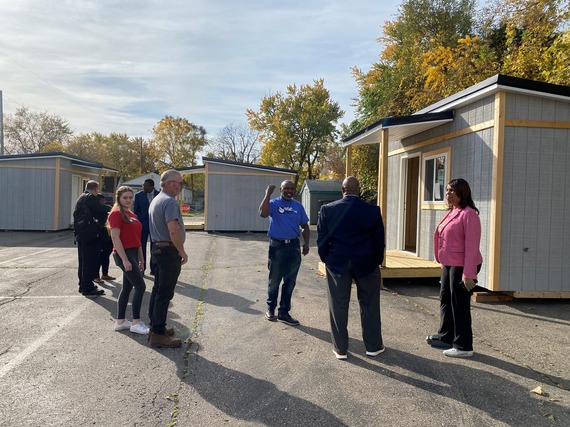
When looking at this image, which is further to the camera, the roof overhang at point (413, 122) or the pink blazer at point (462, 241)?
the roof overhang at point (413, 122)

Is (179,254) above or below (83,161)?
below

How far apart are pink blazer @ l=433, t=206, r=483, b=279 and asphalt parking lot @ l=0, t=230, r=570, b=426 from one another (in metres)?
0.95

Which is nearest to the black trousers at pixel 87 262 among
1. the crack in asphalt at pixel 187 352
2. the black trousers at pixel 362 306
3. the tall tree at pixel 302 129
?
the crack in asphalt at pixel 187 352

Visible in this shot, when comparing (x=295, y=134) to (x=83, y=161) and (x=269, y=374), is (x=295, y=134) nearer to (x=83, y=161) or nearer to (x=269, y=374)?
(x=83, y=161)

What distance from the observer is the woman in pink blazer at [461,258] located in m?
4.03

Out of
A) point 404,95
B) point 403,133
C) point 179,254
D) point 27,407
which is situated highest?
point 404,95

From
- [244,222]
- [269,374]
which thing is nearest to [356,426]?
[269,374]

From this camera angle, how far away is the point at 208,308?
5.84 meters

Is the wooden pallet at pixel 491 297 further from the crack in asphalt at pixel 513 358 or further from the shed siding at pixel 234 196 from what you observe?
the shed siding at pixel 234 196

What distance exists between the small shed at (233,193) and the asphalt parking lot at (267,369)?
10974mm

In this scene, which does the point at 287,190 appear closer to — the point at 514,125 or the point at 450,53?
the point at 514,125

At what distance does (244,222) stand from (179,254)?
13.4 metres

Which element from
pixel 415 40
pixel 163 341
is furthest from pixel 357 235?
pixel 415 40

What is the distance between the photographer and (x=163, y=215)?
4.13 m
